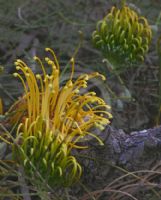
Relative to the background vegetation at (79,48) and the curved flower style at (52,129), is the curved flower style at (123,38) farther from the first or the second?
the curved flower style at (52,129)

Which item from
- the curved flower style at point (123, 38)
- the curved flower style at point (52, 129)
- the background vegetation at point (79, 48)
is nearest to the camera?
the curved flower style at point (52, 129)

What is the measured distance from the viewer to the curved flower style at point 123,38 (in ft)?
9.64

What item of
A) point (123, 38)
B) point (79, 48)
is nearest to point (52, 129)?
point (123, 38)

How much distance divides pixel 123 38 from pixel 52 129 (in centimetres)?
73

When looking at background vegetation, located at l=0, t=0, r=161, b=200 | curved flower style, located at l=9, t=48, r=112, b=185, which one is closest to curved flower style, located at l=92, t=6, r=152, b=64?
background vegetation, located at l=0, t=0, r=161, b=200

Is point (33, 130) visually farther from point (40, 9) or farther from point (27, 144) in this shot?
point (40, 9)

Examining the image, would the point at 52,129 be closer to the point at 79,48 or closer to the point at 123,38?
the point at 123,38

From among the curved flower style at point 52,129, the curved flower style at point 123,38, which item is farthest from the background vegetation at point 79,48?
the curved flower style at point 52,129

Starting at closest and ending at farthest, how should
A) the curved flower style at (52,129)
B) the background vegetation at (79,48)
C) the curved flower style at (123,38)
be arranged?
1. the curved flower style at (52,129)
2. the curved flower style at (123,38)
3. the background vegetation at (79,48)

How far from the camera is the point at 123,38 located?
9.62ft

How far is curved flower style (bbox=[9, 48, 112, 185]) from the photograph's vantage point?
2285mm

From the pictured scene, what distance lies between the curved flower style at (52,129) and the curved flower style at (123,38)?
1.63 ft

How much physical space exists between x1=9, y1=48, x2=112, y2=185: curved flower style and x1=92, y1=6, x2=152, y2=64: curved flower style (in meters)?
0.50

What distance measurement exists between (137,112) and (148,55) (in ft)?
1.00
